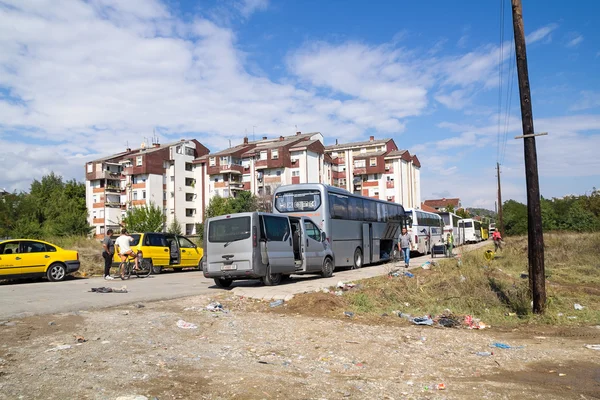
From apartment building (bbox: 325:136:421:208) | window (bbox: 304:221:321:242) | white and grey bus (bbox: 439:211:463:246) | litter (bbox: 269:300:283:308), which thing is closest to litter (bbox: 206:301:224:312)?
litter (bbox: 269:300:283:308)

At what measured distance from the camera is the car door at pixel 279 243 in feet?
46.8

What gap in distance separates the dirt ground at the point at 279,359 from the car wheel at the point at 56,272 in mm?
9130

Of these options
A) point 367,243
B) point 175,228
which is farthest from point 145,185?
point 367,243

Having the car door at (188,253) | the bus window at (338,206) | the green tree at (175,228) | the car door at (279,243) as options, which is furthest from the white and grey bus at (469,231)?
the car door at (279,243)

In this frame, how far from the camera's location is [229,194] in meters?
79.2

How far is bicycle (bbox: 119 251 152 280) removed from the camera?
1848 cm

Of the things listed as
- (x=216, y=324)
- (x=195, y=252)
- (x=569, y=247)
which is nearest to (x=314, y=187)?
(x=195, y=252)

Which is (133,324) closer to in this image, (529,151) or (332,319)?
(332,319)

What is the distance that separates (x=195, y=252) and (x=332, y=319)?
15017 mm

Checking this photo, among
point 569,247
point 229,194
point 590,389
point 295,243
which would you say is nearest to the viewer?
point 590,389

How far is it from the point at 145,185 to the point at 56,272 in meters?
64.0

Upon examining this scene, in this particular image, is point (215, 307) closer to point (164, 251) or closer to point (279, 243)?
point (279, 243)

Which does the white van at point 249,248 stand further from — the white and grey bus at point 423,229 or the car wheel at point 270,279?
the white and grey bus at point 423,229

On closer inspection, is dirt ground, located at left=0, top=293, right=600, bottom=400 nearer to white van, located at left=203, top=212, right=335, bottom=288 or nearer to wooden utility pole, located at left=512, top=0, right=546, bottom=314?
wooden utility pole, located at left=512, top=0, right=546, bottom=314
